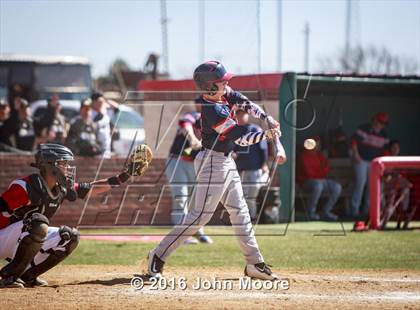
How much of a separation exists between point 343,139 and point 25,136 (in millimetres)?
6988

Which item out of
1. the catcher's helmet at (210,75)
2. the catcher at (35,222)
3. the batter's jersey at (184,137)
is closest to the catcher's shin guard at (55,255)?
the catcher at (35,222)

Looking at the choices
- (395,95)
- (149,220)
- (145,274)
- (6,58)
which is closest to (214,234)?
(149,220)

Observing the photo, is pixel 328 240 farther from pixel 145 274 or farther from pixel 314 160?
pixel 145 274

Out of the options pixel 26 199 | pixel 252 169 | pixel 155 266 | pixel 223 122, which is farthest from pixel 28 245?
pixel 252 169

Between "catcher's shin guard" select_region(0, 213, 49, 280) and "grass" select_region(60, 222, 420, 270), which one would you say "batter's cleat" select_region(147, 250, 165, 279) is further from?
"grass" select_region(60, 222, 420, 270)

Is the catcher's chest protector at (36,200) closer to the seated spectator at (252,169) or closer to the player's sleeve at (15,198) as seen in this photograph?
the player's sleeve at (15,198)

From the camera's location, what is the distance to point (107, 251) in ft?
36.8

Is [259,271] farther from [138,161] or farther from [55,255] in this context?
[55,255]

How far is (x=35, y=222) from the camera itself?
24.0 ft

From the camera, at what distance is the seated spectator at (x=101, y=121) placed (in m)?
14.6

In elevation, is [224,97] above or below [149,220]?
above

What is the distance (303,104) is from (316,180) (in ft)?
5.21

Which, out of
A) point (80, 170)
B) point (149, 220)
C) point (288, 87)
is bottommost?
point (149, 220)

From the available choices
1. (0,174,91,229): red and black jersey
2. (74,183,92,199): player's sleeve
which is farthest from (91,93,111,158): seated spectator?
(0,174,91,229): red and black jersey
